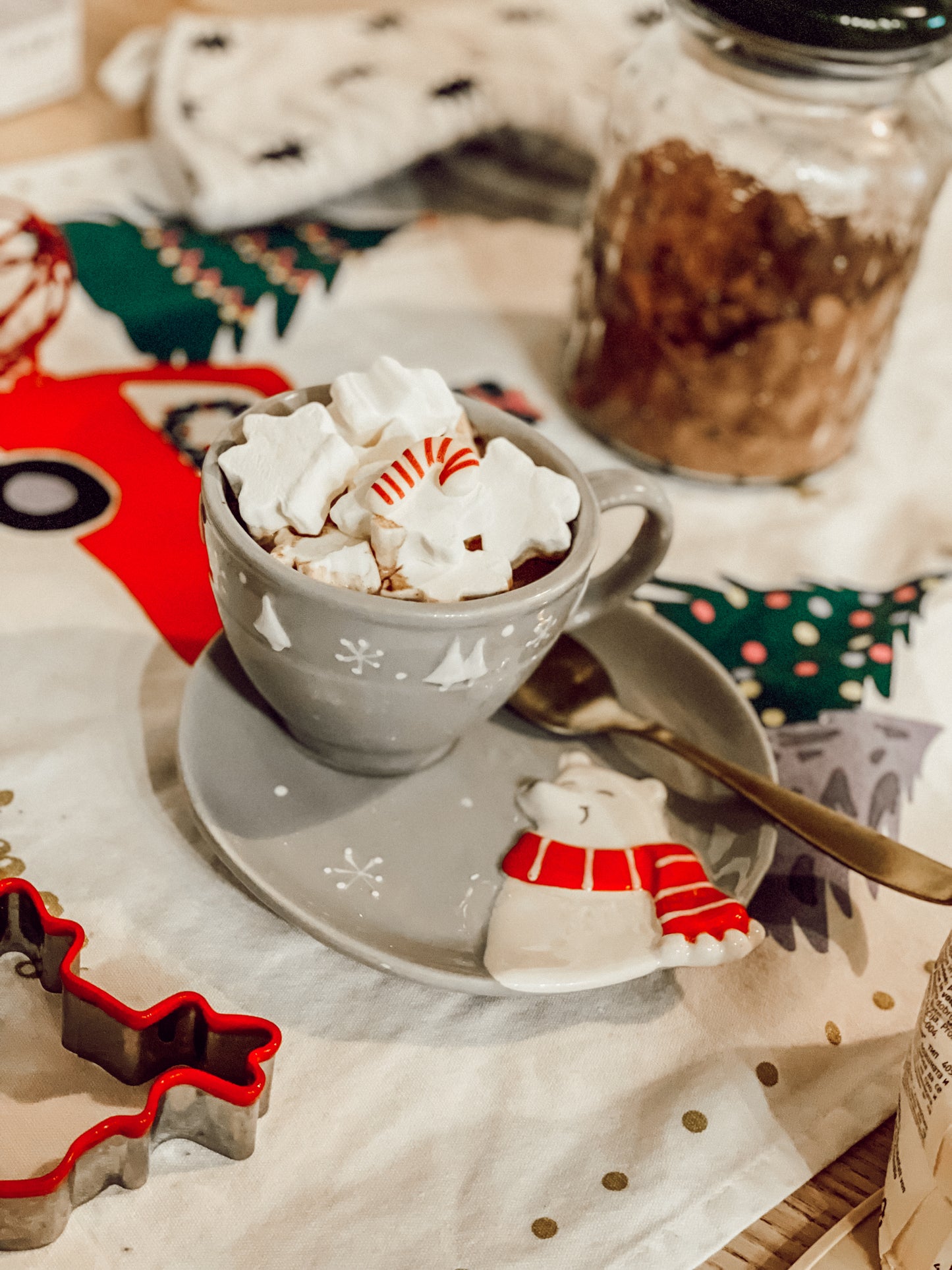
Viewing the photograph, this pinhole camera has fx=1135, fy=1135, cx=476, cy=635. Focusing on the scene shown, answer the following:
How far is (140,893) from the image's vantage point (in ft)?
1.32

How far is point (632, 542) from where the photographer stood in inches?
19.1

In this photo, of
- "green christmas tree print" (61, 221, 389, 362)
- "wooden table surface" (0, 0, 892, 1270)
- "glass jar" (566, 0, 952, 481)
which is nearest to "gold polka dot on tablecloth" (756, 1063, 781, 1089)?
"wooden table surface" (0, 0, 892, 1270)

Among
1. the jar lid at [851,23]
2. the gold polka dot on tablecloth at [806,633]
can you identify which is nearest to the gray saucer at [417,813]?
the gold polka dot on tablecloth at [806,633]

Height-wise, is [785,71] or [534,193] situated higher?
[785,71]

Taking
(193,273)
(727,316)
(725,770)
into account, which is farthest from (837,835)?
(193,273)

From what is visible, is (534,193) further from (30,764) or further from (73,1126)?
(73,1126)

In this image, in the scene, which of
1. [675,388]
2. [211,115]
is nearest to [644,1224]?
[675,388]

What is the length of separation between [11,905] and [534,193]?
744 mm

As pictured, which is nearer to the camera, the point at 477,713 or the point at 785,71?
the point at 477,713

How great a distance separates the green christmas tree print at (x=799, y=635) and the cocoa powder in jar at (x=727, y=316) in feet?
0.33

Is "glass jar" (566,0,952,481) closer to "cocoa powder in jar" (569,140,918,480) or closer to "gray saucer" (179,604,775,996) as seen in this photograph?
"cocoa powder in jar" (569,140,918,480)

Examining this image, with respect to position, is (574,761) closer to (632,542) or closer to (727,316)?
(632,542)

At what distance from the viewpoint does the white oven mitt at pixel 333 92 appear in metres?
0.79

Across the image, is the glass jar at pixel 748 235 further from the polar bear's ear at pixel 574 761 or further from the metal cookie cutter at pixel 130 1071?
the metal cookie cutter at pixel 130 1071
